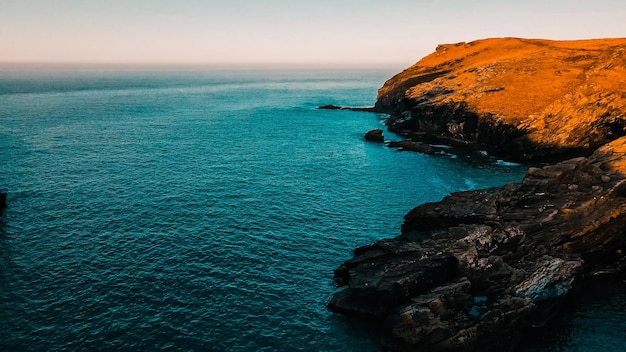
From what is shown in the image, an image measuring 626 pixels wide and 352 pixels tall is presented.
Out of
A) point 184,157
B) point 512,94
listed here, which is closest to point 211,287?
point 184,157

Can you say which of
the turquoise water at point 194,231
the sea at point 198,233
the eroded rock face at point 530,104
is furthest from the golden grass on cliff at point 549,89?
the turquoise water at point 194,231

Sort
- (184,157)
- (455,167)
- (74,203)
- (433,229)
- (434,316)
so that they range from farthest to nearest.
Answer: (184,157) < (455,167) < (74,203) < (433,229) < (434,316)

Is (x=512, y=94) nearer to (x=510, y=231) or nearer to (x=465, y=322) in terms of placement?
(x=510, y=231)

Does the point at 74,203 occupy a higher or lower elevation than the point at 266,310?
higher

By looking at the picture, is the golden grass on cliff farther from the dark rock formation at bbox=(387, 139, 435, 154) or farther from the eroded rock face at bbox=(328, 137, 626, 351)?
the eroded rock face at bbox=(328, 137, 626, 351)

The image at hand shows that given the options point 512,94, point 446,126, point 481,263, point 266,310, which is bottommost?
point 266,310

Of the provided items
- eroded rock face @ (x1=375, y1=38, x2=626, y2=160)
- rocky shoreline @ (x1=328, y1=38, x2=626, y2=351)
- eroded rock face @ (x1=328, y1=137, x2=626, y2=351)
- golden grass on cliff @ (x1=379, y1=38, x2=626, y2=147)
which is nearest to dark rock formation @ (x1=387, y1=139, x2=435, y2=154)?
eroded rock face @ (x1=375, y1=38, x2=626, y2=160)

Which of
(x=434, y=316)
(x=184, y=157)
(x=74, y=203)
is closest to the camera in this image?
(x=434, y=316)
